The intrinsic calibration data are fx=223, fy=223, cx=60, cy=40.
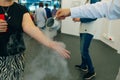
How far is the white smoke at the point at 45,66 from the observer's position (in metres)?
3.36

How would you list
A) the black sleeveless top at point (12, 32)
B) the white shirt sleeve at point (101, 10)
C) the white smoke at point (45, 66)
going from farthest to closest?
the white smoke at point (45, 66), the black sleeveless top at point (12, 32), the white shirt sleeve at point (101, 10)

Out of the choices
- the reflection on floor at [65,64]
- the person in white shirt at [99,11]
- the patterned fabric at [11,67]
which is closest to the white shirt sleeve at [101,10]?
the person in white shirt at [99,11]

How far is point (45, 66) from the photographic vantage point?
12.3 ft

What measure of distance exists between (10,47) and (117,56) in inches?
131

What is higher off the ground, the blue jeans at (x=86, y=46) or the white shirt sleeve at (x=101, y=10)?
the white shirt sleeve at (x=101, y=10)

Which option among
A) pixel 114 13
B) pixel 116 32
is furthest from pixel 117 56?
pixel 114 13

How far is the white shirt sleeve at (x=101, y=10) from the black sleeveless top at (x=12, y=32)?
42 centimetres

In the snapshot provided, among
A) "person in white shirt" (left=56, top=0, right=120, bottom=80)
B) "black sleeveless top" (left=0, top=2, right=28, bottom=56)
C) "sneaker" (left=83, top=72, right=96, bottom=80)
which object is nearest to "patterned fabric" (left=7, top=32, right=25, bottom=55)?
"black sleeveless top" (left=0, top=2, right=28, bottom=56)

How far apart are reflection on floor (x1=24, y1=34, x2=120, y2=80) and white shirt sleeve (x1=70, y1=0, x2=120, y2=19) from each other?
176 cm

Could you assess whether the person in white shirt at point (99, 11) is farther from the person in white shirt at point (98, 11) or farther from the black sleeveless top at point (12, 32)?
the black sleeveless top at point (12, 32)

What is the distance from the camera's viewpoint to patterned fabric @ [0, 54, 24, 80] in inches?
66.2

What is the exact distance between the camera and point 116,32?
16.4 feet

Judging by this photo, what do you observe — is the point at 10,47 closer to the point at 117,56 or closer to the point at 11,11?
the point at 11,11

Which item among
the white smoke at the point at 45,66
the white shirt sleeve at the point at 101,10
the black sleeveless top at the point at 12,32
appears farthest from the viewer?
the white smoke at the point at 45,66
